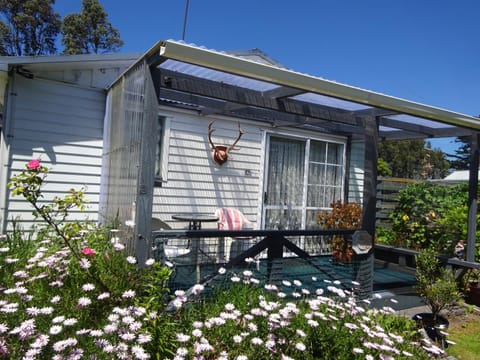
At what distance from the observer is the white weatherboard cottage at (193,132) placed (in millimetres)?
2865

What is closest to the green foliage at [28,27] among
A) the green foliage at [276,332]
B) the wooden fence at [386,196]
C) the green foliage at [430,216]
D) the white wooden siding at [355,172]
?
the white wooden siding at [355,172]

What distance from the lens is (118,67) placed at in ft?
15.9

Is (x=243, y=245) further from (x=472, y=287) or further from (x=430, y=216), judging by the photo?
(x=430, y=216)

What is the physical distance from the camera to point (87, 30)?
79.9 ft

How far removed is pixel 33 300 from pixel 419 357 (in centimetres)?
266

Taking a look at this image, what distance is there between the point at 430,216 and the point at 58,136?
5596mm

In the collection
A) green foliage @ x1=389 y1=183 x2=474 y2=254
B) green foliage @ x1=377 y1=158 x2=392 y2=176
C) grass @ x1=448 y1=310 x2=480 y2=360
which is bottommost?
grass @ x1=448 y1=310 x2=480 y2=360

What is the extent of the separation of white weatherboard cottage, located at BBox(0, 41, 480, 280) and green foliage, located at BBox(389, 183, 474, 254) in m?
1.19

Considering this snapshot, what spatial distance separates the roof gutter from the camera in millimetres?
2443

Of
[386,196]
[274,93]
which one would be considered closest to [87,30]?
[386,196]

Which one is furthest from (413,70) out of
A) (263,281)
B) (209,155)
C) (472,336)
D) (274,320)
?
(274,320)

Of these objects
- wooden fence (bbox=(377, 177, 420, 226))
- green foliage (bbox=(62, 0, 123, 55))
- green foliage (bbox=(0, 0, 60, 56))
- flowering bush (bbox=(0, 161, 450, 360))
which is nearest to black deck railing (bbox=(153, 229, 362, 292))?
flowering bush (bbox=(0, 161, 450, 360))

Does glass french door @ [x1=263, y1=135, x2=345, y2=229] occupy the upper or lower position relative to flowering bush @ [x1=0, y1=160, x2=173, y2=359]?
upper

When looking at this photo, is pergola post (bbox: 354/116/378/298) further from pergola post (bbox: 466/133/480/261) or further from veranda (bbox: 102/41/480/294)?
pergola post (bbox: 466/133/480/261)
